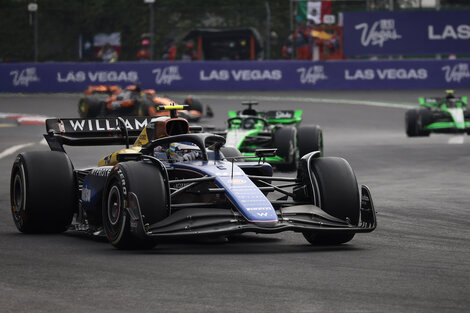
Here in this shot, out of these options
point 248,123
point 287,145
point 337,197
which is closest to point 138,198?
point 337,197

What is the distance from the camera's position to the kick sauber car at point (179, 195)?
31.8ft

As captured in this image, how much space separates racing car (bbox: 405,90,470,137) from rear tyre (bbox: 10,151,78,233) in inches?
760

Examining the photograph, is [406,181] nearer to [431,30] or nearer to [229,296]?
[229,296]

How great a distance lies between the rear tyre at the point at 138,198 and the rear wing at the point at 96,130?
284cm

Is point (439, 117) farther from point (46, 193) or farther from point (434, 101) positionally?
point (46, 193)

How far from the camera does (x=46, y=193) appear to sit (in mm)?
11273

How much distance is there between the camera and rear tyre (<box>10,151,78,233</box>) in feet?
36.9

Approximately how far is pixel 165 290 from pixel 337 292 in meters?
1.20

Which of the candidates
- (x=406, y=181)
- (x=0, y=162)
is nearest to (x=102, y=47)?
(x=0, y=162)

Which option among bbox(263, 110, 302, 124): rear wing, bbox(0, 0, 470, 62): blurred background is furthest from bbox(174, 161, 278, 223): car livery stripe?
bbox(0, 0, 470, 62): blurred background

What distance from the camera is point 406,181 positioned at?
60.5 feet

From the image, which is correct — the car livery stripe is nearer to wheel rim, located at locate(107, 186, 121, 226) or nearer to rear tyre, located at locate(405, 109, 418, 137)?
wheel rim, located at locate(107, 186, 121, 226)

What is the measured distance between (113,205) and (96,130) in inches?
116

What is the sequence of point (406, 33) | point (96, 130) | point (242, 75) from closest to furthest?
point (96, 130)
point (242, 75)
point (406, 33)
